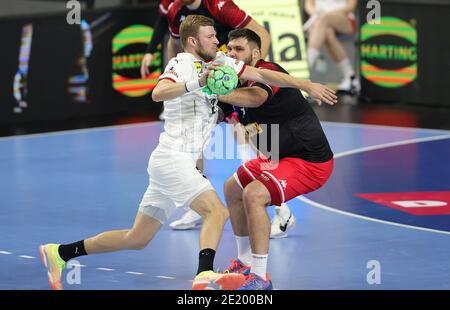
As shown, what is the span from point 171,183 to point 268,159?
1006mm

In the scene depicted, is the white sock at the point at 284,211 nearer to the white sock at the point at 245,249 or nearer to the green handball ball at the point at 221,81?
the white sock at the point at 245,249

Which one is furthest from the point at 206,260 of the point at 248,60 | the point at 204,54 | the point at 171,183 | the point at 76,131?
the point at 76,131

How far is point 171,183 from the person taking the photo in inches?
379

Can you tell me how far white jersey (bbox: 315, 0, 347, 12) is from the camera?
2038 centimetres

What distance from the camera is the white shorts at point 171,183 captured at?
31.4 ft

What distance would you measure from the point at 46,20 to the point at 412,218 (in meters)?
7.53

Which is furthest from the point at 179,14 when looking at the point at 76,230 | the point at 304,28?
the point at 304,28

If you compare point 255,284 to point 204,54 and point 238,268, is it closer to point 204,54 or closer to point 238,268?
point 238,268

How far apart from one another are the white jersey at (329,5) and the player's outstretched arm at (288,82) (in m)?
11.0

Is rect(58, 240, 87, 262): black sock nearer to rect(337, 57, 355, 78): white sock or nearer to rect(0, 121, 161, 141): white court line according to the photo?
rect(0, 121, 161, 141): white court line

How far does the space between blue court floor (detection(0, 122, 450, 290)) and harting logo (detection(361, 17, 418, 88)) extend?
1.95 metres

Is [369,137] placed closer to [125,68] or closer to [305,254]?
[125,68]

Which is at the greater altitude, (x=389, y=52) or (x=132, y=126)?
(x=389, y=52)

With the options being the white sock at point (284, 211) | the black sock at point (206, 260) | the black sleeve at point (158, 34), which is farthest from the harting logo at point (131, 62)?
the black sock at point (206, 260)
